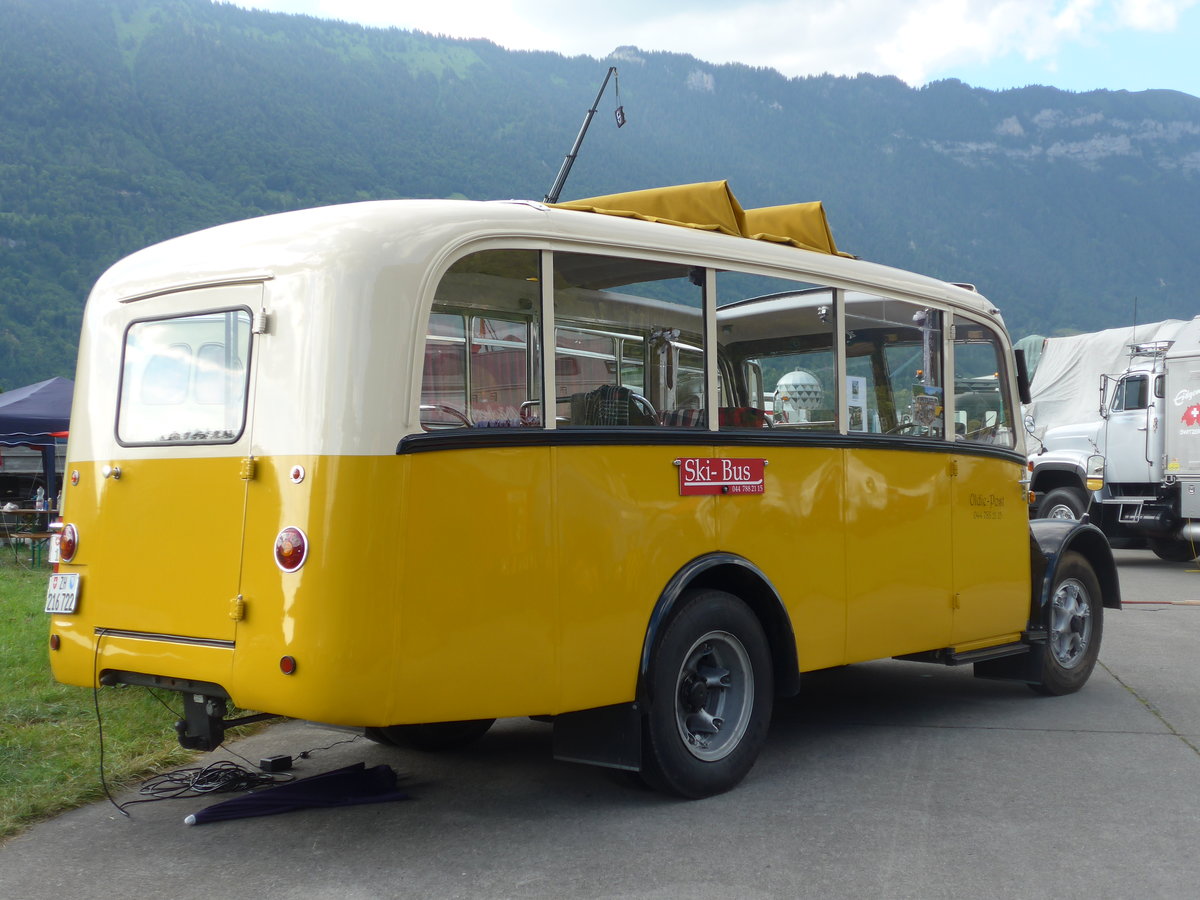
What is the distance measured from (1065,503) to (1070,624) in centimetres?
1085

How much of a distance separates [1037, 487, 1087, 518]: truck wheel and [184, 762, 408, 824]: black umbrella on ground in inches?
569

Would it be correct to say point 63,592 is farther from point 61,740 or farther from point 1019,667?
point 1019,667

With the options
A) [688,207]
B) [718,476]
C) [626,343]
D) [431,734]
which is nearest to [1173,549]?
[688,207]

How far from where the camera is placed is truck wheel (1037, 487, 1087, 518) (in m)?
18.0

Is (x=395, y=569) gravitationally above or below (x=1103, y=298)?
below

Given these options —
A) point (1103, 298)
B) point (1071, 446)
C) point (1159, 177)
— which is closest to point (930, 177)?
point (1159, 177)

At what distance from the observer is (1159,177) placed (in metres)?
167

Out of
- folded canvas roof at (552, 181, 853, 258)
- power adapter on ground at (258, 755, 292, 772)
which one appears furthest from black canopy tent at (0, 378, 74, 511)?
folded canvas roof at (552, 181, 853, 258)

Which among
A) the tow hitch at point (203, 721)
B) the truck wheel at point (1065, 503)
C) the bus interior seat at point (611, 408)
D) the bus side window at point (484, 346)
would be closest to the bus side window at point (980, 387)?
the bus interior seat at point (611, 408)

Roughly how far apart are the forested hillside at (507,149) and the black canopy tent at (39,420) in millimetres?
35939

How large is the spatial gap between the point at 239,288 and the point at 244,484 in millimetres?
782

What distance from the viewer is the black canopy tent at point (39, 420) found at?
56.3 feet

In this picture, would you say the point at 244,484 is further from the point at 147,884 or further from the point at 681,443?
the point at 681,443

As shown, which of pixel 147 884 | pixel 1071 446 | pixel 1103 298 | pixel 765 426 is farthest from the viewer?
pixel 1103 298
